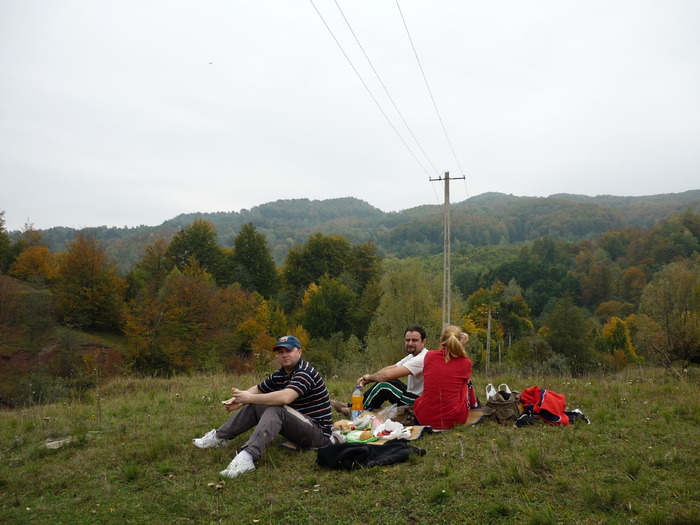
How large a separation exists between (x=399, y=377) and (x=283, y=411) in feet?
6.91

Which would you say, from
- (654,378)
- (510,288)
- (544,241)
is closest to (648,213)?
(544,241)

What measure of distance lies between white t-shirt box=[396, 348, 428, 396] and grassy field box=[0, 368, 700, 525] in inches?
41.9

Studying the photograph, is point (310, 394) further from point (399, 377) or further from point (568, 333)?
point (568, 333)

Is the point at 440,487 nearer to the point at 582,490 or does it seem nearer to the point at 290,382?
the point at 582,490

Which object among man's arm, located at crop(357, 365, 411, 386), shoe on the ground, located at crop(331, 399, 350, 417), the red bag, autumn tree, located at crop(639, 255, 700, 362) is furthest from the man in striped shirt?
autumn tree, located at crop(639, 255, 700, 362)

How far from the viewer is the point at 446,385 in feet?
21.7

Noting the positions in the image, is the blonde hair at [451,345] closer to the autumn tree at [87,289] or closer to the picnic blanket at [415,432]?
the picnic blanket at [415,432]

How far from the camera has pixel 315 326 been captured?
56.6m

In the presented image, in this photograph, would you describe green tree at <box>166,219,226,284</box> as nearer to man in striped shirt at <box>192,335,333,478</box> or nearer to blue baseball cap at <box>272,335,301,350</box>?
man in striped shirt at <box>192,335,333,478</box>

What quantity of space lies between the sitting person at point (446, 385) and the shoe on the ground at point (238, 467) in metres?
2.53

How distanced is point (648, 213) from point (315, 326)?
171395mm

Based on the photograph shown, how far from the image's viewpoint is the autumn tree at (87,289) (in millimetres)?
46656

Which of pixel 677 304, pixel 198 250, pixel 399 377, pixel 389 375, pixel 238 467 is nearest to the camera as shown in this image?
pixel 238 467

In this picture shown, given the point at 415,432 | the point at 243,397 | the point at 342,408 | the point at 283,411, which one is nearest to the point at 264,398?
the point at 243,397
